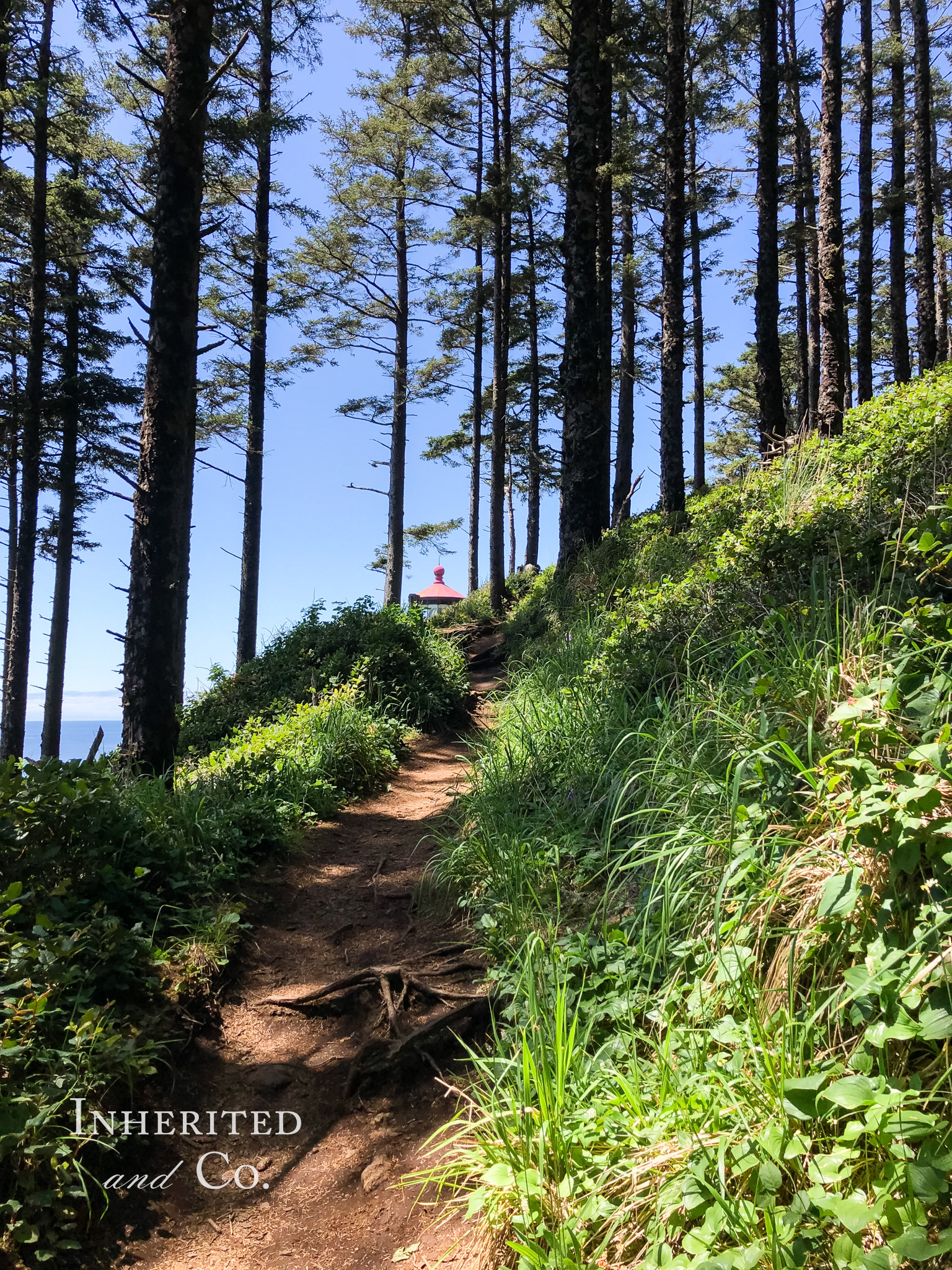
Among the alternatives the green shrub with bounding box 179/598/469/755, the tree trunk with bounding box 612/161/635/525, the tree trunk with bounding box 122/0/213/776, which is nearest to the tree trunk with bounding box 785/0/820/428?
the tree trunk with bounding box 612/161/635/525

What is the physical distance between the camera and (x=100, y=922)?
351cm

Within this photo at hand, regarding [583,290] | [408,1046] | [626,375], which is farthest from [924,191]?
[408,1046]

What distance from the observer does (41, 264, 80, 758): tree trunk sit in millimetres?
15539

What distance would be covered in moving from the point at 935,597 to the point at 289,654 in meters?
8.93

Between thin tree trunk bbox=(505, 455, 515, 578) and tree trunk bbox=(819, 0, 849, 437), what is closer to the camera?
tree trunk bbox=(819, 0, 849, 437)

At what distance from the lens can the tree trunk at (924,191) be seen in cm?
1627

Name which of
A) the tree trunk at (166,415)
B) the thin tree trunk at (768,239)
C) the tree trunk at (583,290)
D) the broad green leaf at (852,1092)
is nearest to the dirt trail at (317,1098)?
the broad green leaf at (852,1092)

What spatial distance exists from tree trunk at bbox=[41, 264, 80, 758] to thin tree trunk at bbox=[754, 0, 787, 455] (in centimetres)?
1298

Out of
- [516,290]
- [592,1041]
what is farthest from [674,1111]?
[516,290]

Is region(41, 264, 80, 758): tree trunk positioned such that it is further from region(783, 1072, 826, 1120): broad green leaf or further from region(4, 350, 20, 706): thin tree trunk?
region(783, 1072, 826, 1120): broad green leaf

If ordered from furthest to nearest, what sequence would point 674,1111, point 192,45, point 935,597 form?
point 192,45 → point 935,597 → point 674,1111

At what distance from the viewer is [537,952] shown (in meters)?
3.12

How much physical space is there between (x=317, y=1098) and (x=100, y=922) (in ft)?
4.23

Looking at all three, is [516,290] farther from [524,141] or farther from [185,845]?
[185,845]
